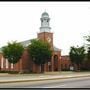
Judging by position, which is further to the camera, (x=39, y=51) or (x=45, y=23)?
(x=45, y=23)

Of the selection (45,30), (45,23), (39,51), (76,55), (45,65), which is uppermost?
(45,23)

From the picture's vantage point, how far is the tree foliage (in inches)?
2720

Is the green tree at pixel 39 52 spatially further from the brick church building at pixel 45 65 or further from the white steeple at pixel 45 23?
the white steeple at pixel 45 23

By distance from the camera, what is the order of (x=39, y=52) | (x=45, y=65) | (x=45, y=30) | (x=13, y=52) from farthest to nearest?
1. (x=45, y=30)
2. (x=45, y=65)
3. (x=39, y=52)
4. (x=13, y=52)

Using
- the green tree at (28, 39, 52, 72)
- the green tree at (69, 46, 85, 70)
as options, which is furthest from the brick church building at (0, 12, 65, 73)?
the green tree at (28, 39, 52, 72)

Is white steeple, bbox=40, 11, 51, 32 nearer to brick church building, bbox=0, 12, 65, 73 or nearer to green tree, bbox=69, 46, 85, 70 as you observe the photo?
brick church building, bbox=0, 12, 65, 73

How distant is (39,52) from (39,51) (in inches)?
8.6

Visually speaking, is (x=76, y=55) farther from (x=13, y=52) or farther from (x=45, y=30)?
(x=13, y=52)

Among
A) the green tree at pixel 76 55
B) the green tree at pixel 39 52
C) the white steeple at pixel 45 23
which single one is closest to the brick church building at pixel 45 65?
the white steeple at pixel 45 23

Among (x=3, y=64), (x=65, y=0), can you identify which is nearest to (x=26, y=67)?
(x=3, y=64)

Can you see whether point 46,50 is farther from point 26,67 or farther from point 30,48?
point 26,67

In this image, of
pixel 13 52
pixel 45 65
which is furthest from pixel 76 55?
pixel 13 52

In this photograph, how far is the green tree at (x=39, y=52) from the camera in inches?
2721

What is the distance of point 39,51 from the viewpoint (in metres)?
69.0
